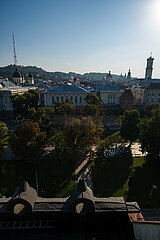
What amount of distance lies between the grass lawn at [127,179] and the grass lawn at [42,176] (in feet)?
16.0

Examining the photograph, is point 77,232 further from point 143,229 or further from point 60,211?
point 143,229

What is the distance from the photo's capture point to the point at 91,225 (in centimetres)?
1188

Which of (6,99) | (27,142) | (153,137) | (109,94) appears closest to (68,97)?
(109,94)

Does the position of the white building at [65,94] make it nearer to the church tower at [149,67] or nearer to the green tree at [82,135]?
the green tree at [82,135]

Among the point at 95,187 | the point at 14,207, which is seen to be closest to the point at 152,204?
the point at 95,187

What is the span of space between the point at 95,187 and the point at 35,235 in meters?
13.0

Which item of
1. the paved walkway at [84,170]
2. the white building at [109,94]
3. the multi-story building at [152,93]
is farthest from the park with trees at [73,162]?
the white building at [109,94]

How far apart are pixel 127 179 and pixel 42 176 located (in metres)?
15.0

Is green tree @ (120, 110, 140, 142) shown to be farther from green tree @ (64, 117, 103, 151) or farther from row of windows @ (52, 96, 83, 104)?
row of windows @ (52, 96, 83, 104)

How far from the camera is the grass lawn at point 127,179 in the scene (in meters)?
20.8

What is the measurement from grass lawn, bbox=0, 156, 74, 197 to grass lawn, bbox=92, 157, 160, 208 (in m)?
4.88

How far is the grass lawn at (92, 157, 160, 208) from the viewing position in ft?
68.1

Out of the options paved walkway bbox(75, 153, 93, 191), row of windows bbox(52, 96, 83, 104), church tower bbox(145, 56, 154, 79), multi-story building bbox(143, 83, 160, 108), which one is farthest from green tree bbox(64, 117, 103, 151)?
church tower bbox(145, 56, 154, 79)

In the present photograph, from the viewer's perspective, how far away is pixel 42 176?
82.6 feet
